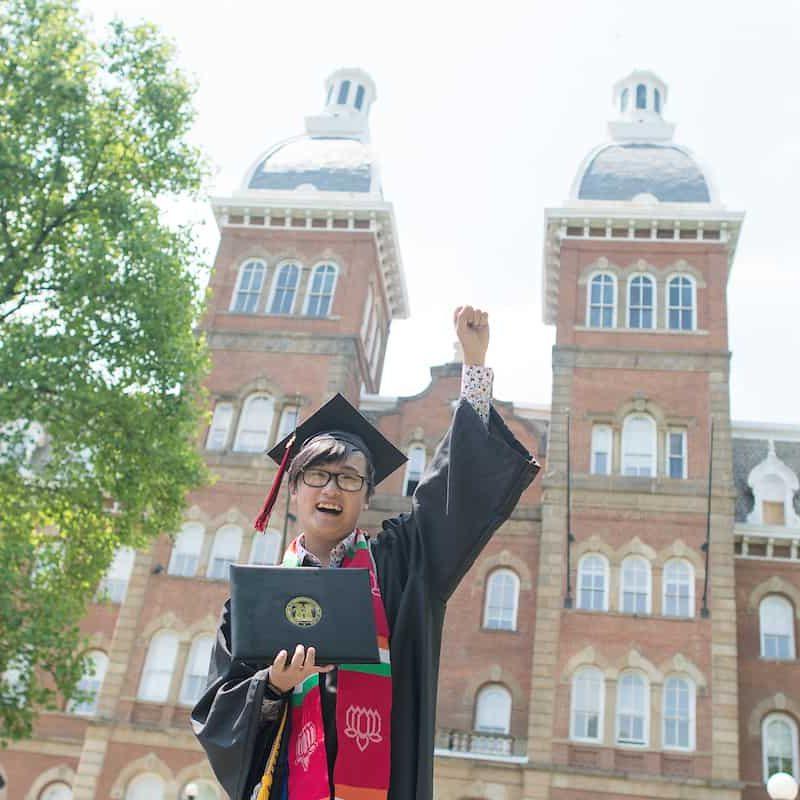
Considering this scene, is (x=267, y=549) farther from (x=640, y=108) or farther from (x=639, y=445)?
(x=640, y=108)

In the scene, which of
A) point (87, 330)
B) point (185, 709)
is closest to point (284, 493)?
point (185, 709)

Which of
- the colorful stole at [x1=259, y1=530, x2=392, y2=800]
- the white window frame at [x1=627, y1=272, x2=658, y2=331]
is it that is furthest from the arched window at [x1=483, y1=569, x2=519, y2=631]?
the colorful stole at [x1=259, y1=530, x2=392, y2=800]

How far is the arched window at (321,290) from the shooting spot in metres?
30.2

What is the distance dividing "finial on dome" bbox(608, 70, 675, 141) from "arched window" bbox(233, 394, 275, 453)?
1609cm

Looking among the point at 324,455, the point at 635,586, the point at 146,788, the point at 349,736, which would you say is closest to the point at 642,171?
the point at 635,586

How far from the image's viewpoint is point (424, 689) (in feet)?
11.6

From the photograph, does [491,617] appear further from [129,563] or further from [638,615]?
[129,563]

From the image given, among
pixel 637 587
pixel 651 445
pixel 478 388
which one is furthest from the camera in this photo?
pixel 651 445

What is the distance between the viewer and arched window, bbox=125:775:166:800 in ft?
78.5

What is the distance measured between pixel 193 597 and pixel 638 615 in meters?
11.4

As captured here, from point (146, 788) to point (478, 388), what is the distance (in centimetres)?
2326

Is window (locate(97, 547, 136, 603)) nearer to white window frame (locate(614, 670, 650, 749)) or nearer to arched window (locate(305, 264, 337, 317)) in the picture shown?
arched window (locate(305, 264, 337, 317))

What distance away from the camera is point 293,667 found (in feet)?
9.99

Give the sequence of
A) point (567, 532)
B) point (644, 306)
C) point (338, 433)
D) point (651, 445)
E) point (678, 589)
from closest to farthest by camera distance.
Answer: point (338, 433) → point (678, 589) → point (567, 532) → point (651, 445) → point (644, 306)
